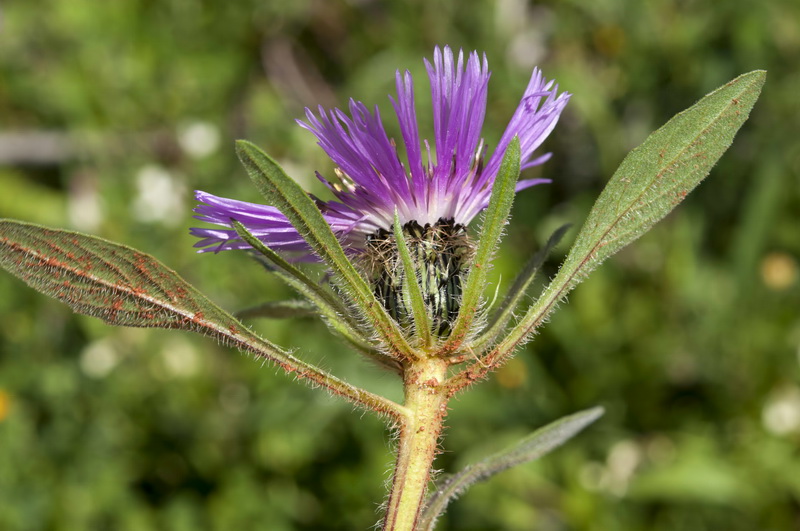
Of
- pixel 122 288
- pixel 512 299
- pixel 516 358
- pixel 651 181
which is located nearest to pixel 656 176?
pixel 651 181

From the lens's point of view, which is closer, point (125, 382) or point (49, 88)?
point (125, 382)

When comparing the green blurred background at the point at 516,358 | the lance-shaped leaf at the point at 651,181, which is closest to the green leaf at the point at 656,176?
the lance-shaped leaf at the point at 651,181

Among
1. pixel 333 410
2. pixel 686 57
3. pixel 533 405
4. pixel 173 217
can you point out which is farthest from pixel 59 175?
pixel 686 57

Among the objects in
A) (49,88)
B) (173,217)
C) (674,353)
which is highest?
(49,88)

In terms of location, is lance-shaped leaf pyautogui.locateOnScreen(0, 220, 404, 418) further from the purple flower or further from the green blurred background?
the green blurred background

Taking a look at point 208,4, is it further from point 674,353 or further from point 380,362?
point 380,362

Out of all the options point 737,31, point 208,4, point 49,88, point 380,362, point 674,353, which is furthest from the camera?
point 208,4

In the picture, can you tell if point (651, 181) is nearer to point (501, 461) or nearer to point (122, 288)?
point (501, 461)
